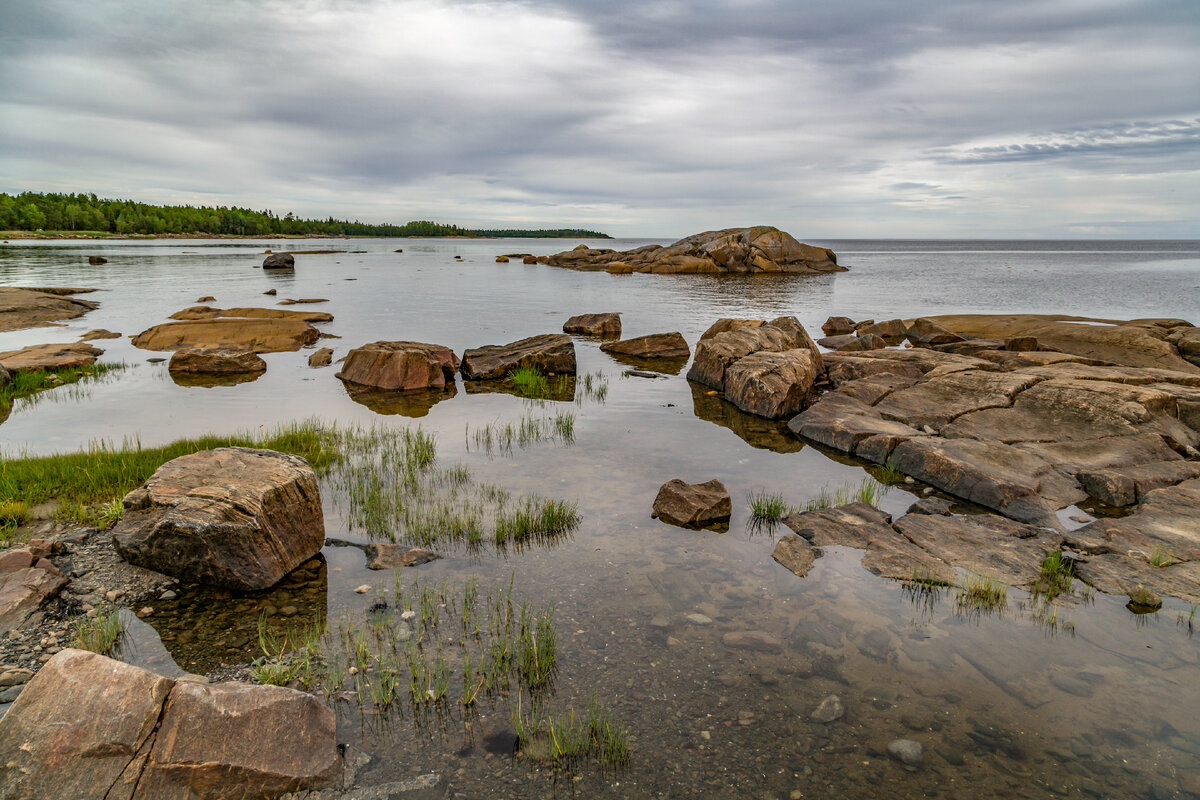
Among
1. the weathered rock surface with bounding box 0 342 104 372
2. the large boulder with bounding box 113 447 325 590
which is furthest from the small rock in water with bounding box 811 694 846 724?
the weathered rock surface with bounding box 0 342 104 372

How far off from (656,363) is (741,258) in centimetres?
7915

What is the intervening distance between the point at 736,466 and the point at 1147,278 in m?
92.4

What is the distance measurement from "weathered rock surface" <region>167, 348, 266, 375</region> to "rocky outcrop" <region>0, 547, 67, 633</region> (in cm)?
1575

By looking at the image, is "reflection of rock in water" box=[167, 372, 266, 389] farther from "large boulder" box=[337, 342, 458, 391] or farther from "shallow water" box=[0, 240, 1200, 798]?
"shallow water" box=[0, 240, 1200, 798]

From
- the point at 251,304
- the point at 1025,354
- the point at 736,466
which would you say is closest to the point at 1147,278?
the point at 1025,354

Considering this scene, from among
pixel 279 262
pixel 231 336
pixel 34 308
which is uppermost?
pixel 279 262

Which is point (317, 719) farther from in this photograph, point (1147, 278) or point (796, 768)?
point (1147, 278)

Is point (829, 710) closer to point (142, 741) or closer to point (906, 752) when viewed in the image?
point (906, 752)

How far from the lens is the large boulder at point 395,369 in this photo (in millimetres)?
20906

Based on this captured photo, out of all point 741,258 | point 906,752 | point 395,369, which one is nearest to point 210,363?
point 395,369

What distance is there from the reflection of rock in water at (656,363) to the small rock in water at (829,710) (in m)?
18.7

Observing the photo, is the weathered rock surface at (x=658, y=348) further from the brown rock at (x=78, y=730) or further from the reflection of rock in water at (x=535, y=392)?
the brown rock at (x=78, y=730)

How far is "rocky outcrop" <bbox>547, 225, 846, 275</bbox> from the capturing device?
324 feet

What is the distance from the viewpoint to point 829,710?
6078 millimetres
